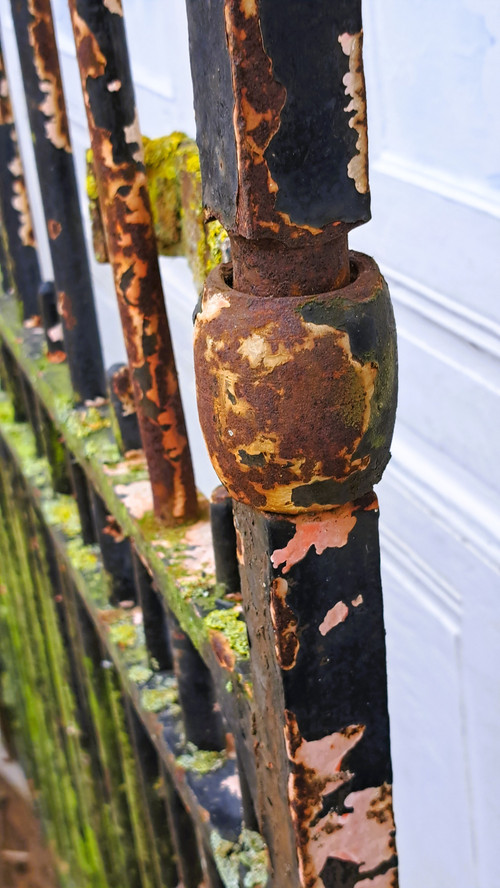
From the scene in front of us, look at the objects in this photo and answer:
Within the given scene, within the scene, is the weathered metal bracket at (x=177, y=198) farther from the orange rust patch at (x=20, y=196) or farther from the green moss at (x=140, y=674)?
the orange rust patch at (x=20, y=196)

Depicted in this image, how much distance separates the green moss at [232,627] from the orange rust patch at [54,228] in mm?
462

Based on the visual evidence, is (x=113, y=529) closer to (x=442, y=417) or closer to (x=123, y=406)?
(x=123, y=406)

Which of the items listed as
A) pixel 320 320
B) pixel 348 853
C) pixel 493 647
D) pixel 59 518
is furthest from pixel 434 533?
pixel 320 320

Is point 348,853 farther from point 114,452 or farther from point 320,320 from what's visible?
point 114,452

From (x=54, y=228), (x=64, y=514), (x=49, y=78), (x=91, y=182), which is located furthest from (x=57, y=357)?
(x=91, y=182)

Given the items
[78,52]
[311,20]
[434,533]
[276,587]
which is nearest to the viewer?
[311,20]

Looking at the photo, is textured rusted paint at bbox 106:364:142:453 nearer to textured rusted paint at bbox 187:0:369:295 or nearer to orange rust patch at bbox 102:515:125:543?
orange rust patch at bbox 102:515:125:543

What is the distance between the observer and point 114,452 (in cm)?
107

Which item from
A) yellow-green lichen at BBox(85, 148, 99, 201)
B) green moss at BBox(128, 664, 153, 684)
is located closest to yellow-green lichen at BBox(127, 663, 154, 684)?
green moss at BBox(128, 664, 153, 684)

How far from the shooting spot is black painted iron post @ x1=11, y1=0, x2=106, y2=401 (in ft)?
3.25

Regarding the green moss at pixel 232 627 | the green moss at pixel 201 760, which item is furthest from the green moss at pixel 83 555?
the green moss at pixel 232 627

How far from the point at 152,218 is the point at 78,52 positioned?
0.42 ft

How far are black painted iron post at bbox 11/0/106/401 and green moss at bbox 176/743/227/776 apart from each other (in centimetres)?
46

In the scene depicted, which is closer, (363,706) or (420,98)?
(363,706)
